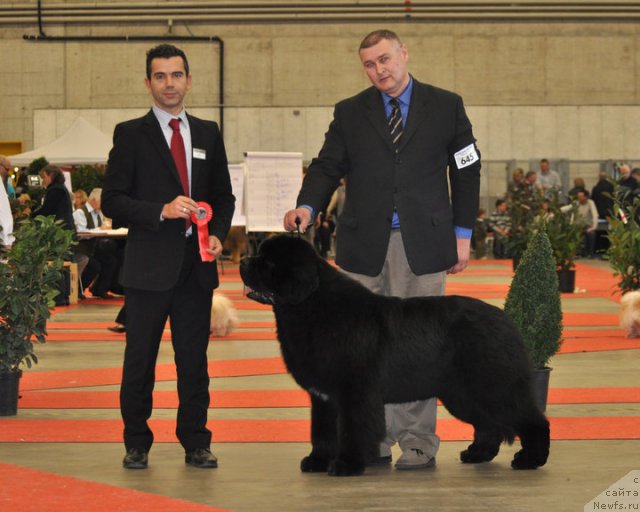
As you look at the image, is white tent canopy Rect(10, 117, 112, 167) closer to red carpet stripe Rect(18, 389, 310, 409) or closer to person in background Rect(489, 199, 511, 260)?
person in background Rect(489, 199, 511, 260)

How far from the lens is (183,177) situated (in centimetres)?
491

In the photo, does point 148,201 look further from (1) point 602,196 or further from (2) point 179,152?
(1) point 602,196

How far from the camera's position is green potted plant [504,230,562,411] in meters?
6.09

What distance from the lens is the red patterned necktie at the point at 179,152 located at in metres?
4.89

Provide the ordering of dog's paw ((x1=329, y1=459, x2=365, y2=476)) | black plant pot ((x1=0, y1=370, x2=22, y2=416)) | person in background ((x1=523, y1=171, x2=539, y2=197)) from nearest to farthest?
dog's paw ((x1=329, y1=459, x2=365, y2=476)) < black plant pot ((x1=0, y1=370, x2=22, y2=416)) < person in background ((x1=523, y1=171, x2=539, y2=197))

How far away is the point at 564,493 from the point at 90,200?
11.5 meters

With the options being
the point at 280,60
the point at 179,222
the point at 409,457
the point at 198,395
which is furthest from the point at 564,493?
the point at 280,60

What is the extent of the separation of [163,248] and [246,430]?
1.37 meters

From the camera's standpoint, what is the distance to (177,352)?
194 inches

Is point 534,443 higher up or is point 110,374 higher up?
point 534,443

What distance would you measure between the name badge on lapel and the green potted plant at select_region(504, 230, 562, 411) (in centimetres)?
201

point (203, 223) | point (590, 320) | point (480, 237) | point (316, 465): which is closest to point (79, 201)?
point (590, 320)

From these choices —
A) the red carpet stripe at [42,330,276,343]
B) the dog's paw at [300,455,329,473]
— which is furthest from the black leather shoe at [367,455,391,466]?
the red carpet stripe at [42,330,276,343]

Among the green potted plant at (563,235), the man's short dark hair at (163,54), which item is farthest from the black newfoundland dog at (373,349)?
the green potted plant at (563,235)
